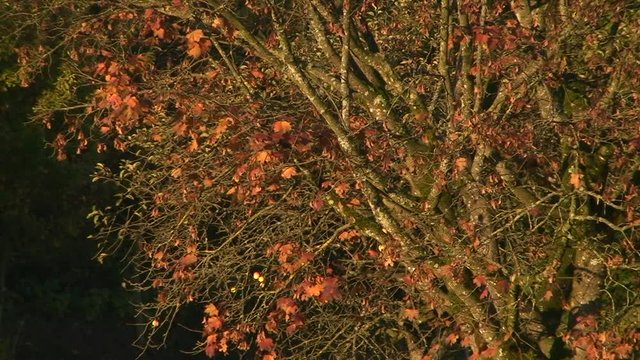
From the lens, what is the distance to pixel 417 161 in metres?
9.38

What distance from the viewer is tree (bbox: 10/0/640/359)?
29.5 feet

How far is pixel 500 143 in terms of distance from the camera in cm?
899

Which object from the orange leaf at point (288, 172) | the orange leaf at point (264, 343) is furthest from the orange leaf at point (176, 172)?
the orange leaf at point (288, 172)

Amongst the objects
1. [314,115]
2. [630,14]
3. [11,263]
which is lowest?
[11,263]

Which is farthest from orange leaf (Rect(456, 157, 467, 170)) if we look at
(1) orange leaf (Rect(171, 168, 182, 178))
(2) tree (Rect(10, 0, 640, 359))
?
(1) orange leaf (Rect(171, 168, 182, 178))

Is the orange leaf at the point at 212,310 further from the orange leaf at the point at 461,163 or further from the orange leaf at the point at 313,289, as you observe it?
the orange leaf at the point at 461,163

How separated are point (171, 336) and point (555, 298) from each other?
14857 mm

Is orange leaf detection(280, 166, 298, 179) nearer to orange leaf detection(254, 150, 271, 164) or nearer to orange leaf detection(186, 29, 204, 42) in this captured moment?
orange leaf detection(254, 150, 271, 164)

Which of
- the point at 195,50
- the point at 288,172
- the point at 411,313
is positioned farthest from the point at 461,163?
the point at 195,50

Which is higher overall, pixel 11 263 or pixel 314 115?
pixel 314 115

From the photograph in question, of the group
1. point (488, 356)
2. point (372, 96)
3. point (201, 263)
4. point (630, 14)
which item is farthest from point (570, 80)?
point (201, 263)

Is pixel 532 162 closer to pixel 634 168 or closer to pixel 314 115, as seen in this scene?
pixel 634 168

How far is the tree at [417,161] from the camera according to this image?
29.5ft

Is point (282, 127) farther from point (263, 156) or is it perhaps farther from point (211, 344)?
point (211, 344)
